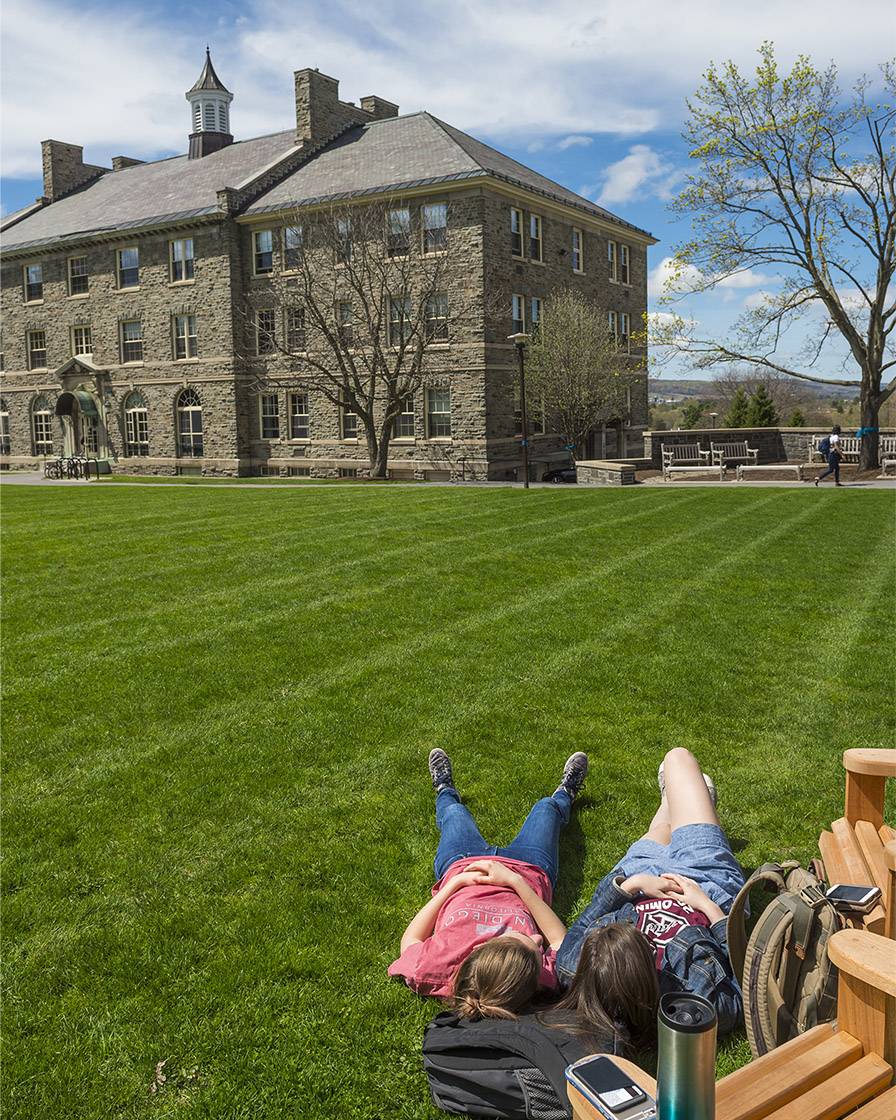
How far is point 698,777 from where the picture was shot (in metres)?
4.38

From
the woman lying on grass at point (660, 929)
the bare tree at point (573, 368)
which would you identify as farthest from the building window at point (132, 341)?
the woman lying on grass at point (660, 929)

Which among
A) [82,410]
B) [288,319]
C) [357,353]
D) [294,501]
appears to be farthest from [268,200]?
[294,501]

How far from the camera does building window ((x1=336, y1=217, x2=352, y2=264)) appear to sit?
32.0 metres

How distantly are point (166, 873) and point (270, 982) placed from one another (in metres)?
1.04

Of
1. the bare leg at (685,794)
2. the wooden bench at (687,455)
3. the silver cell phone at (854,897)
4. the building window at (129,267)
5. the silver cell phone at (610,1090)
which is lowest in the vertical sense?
the bare leg at (685,794)

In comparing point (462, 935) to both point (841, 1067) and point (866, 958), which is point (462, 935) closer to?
point (841, 1067)

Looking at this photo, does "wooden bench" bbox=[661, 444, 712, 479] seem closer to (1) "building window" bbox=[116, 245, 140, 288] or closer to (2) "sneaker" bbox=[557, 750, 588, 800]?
(1) "building window" bbox=[116, 245, 140, 288]

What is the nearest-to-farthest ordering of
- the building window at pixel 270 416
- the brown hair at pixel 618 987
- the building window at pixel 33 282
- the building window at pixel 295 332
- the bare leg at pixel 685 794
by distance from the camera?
the brown hair at pixel 618 987 < the bare leg at pixel 685 794 < the building window at pixel 295 332 < the building window at pixel 270 416 < the building window at pixel 33 282

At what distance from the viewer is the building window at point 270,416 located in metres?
38.5

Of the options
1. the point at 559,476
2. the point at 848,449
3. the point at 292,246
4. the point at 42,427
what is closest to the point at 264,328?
the point at 292,246

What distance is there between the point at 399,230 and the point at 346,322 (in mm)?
4093

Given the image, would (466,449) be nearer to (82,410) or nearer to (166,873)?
(82,410)

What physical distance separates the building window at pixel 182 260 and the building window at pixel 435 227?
11343 mm

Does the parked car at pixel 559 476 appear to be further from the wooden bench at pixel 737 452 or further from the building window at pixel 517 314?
the building window at pixel 517 314
